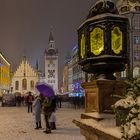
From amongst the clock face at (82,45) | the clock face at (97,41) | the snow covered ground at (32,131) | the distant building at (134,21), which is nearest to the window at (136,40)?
the distant building at (134,21)

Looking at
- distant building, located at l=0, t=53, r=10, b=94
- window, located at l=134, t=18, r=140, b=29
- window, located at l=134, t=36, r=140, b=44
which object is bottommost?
distant building, located at l=0, t=53, r=10, b=94

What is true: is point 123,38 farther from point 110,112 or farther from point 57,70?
point 57,70

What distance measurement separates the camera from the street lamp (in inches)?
238

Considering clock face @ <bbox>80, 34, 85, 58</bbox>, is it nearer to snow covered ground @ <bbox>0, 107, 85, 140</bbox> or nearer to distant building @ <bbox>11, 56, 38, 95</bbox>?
snow covered ground @ <bbox>0, 107, 85, 140</bbox>

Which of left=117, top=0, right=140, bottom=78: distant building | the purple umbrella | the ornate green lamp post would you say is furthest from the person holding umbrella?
left=117, top=0, right=140, bottom=78: distant building

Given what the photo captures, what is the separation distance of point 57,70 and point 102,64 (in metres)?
148

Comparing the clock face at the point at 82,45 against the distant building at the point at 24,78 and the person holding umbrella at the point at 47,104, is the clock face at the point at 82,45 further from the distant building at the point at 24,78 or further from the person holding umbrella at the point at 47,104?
the distant building at the point at 24,78

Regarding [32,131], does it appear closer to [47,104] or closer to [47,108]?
[47,108]

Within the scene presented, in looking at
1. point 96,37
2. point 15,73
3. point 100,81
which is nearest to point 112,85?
point 100,81

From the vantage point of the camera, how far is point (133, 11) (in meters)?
69.1

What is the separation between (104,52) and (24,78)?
426ft

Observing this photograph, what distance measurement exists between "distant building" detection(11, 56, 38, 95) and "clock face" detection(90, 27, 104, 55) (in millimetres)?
127723

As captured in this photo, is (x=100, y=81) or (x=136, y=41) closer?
(x=100, y=81)

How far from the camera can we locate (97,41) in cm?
612
